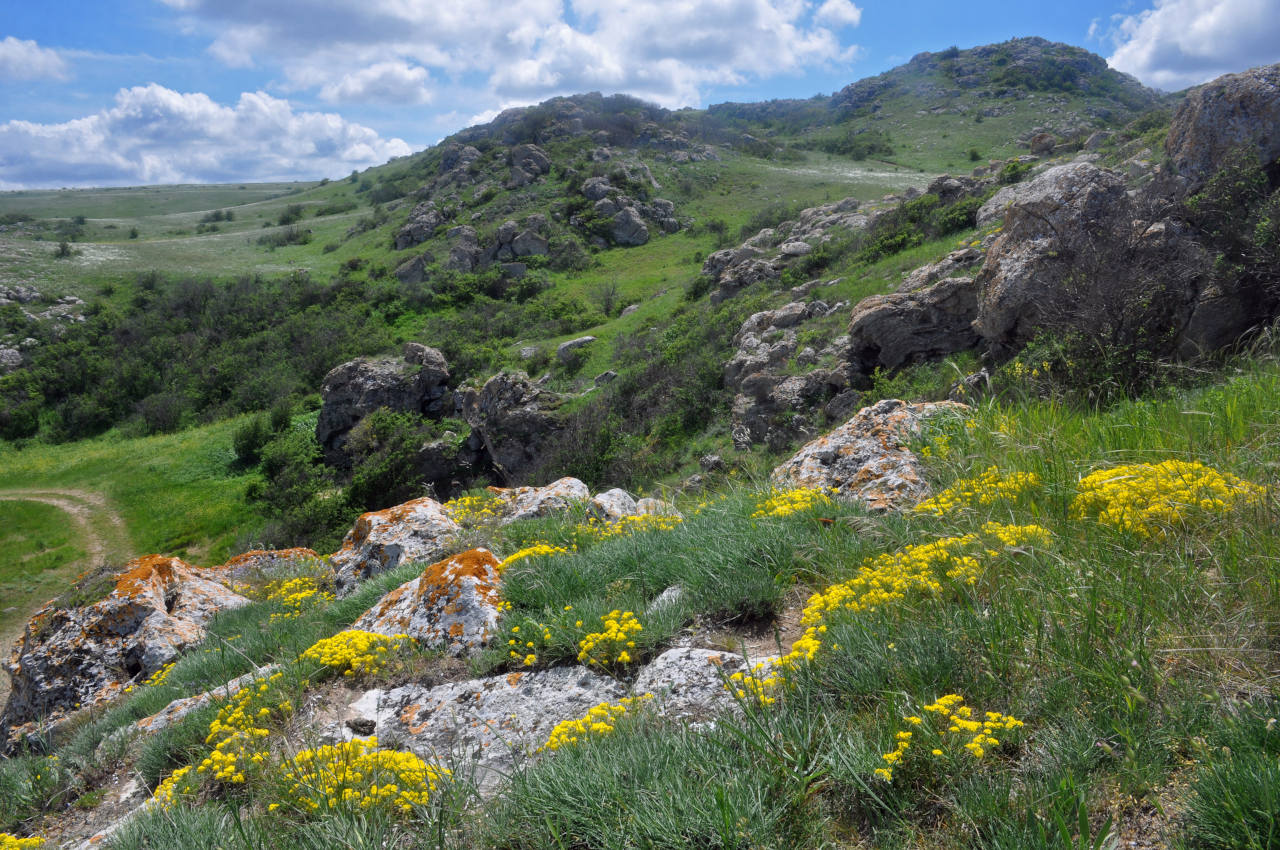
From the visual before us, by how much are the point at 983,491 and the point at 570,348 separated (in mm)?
22413

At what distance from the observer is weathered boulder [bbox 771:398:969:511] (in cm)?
409

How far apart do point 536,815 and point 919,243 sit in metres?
19.3

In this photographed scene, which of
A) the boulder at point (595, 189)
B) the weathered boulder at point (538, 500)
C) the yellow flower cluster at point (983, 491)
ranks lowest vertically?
the weathered boulder at point (538, 500)

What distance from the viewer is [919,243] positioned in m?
17.9

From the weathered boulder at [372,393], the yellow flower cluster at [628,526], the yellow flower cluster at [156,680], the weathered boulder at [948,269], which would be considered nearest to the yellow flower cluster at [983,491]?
the yellow flower cluster at [628,526]

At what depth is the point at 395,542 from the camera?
6.63 m

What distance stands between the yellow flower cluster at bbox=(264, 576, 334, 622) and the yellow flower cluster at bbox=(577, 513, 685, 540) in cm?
231

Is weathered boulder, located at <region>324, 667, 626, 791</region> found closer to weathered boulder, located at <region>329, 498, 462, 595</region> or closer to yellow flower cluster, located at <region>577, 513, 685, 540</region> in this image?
yellow flower cluster, located at <region>577, 513, 685, 540</region>

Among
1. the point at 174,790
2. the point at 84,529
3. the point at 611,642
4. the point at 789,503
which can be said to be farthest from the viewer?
the point at 84,529

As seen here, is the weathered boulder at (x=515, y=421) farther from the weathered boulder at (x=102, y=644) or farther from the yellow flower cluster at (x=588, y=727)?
the yellow flower cluster at (x=588, y=727)

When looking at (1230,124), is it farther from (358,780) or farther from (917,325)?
(358,780)

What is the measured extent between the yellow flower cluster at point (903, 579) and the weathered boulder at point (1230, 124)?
862 cm

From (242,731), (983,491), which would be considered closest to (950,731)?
(983,491)

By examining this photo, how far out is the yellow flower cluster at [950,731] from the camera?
163 centimetres
